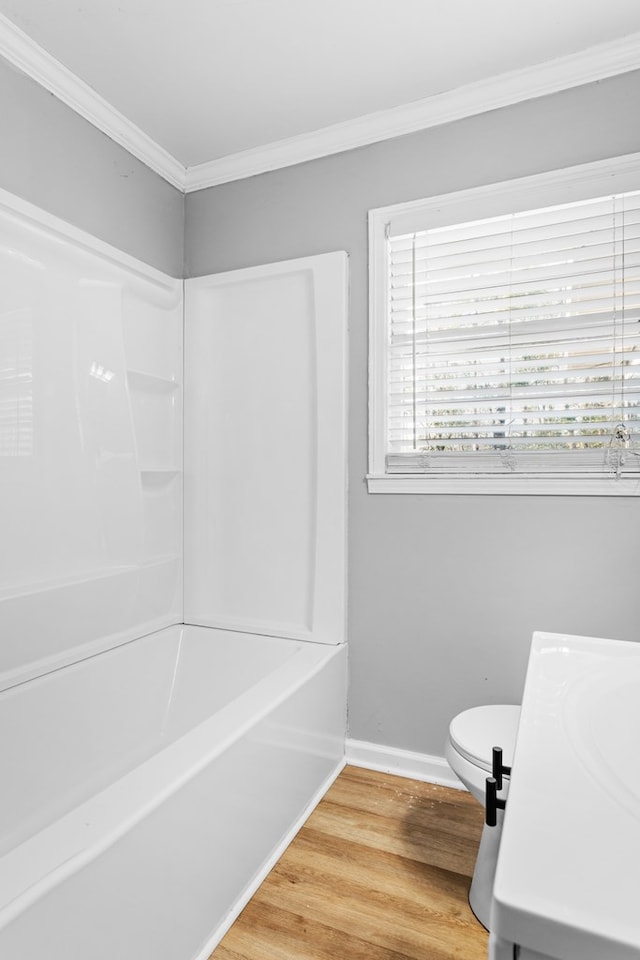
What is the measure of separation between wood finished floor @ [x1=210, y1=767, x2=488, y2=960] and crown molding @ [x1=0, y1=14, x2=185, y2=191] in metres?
2.61

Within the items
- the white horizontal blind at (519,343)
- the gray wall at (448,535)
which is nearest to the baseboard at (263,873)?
the gray wall at (448,535)

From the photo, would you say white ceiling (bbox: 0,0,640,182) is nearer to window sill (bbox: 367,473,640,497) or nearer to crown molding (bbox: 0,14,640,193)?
crown molding (bbox: 0,14,640,193)

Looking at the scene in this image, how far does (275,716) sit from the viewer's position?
1738 mm

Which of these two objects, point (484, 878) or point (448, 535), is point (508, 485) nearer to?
point (448, 535)

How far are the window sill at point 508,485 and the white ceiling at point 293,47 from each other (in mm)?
1402

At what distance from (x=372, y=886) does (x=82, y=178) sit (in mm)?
2516

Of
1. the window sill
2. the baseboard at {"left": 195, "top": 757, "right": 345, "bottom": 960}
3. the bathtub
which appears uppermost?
the window sill

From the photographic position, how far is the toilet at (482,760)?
5.03ft

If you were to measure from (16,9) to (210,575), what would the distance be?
205 centimetres

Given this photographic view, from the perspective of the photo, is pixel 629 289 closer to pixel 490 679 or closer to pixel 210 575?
pixel 490 679

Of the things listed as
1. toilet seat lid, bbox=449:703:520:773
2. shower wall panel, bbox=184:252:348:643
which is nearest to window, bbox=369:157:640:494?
shower wall panel, bbox=184:252:348:643

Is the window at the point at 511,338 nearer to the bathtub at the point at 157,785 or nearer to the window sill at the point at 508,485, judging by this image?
the window sill at the point at 508,485

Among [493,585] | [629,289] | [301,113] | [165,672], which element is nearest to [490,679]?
[493,585]

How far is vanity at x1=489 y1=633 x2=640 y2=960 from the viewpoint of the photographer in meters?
0.46
